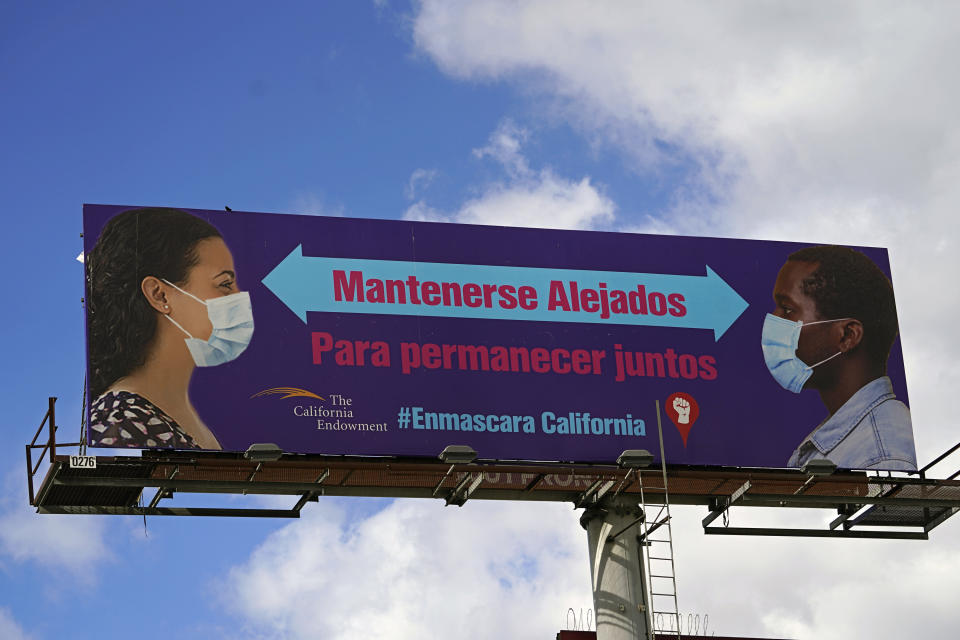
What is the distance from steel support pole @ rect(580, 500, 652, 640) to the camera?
25.8 meters

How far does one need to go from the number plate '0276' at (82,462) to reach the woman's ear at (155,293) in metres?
2.74

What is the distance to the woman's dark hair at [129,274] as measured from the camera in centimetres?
2491

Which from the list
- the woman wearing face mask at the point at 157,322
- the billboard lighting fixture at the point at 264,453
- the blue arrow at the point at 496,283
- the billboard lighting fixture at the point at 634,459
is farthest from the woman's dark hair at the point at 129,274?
the billboard lighting fixture at the point at 634,459

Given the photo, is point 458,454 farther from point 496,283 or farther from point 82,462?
point 82,462

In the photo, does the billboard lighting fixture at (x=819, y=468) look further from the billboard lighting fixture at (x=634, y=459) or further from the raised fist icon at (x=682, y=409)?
the billboard lighting fixture at (x=634, y=459)

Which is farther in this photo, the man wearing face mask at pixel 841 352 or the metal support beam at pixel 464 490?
the man wearing face mask at pixel 841 352

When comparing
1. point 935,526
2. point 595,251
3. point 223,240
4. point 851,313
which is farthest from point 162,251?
point 935,526

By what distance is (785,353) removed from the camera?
27922 mm

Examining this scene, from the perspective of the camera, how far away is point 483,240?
89.4ft

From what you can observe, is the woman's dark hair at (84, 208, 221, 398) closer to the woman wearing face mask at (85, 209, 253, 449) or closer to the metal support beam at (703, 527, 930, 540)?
the woman wearing face mask at (85, 209, 253, 449)

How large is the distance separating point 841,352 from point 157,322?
11554mm

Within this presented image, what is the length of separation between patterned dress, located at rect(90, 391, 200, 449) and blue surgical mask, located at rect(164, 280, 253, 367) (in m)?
1.12

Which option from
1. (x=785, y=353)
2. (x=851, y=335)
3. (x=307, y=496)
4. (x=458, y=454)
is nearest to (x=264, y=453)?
(x=307, y=496)

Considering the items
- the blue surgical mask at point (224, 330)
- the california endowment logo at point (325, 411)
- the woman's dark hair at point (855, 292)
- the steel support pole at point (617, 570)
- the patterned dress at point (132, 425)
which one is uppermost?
the woman's dark hair at point (855, 292)
